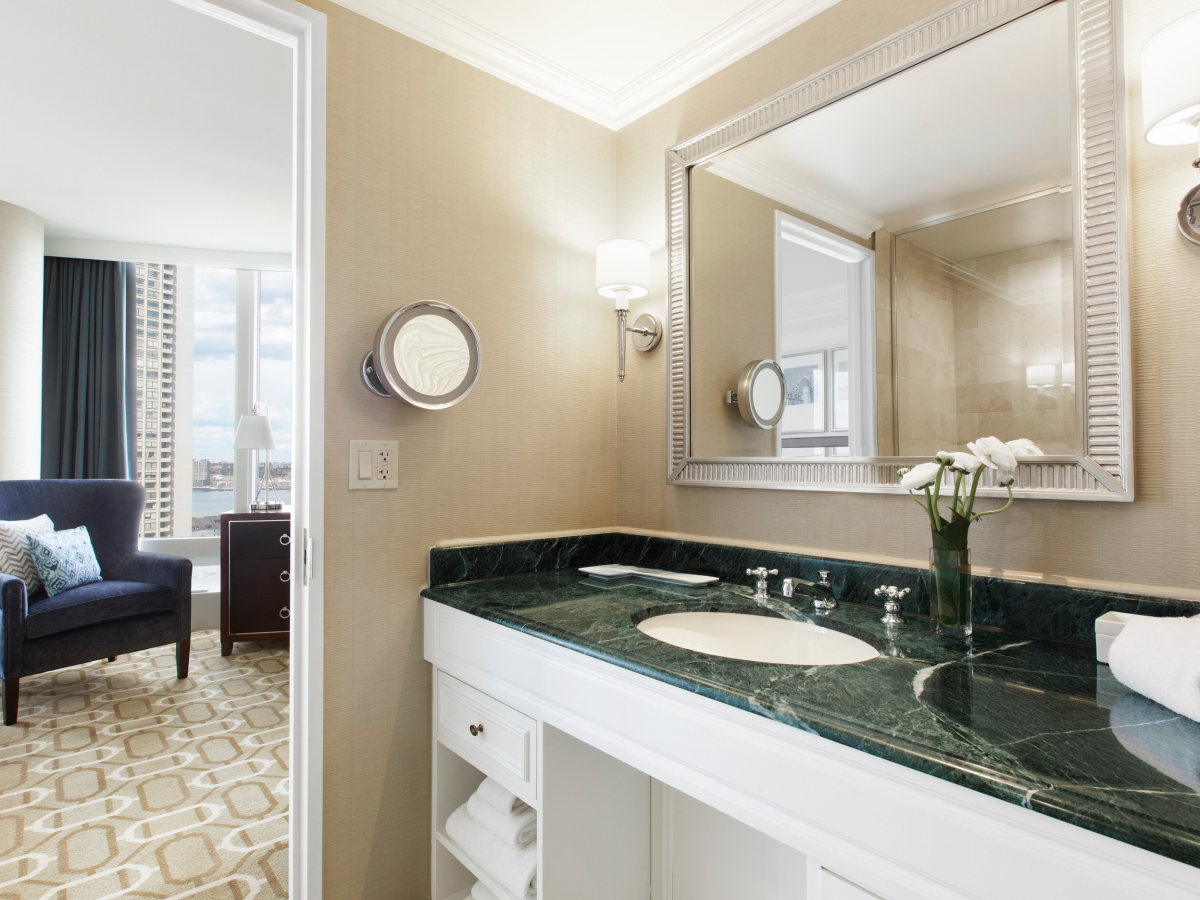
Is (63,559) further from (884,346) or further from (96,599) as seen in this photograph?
(884,346)

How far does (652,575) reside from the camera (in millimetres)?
1706

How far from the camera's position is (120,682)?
3.30 m

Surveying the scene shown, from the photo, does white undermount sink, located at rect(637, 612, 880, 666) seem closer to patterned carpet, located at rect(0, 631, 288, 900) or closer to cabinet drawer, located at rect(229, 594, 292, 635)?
patterned carpet, located at rect(0, 631, 288, 900)

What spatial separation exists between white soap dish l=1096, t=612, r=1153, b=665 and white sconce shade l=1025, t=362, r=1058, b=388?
0.40m

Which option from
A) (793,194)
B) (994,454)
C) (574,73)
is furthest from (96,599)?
(994,454)

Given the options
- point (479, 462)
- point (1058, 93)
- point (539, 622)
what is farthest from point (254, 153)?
point (1058, 93)

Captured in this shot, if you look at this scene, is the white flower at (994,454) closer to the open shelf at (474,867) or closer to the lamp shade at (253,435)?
the open shelf at (474,867)

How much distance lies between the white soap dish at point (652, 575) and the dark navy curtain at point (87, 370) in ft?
13.2

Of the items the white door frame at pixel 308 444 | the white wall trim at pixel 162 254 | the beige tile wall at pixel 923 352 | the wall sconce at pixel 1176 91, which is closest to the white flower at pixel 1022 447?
the beige tile wall at pixel 923 352

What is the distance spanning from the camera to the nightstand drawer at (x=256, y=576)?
3.59 m

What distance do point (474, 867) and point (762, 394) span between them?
1253 mm

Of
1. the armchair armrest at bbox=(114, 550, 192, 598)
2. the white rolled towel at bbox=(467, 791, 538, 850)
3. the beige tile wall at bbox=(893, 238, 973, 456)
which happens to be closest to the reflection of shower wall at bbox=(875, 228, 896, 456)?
the beige tile wall at bbox=(893, 238, 973, 456)

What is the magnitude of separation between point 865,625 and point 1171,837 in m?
0.68

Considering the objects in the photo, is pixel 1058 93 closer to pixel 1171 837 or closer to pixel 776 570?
pixel 776 570
